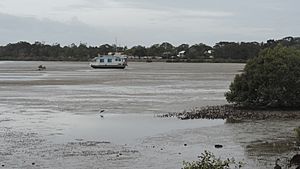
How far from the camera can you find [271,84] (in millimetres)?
31281

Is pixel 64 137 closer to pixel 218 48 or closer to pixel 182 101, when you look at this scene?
pixel 182 101

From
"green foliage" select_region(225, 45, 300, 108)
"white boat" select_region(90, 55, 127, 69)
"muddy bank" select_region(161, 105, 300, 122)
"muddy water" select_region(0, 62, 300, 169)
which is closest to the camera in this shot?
"muddy water" select_region(0, 62, 300, 169)

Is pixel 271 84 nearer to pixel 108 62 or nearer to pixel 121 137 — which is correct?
pixel 121 137

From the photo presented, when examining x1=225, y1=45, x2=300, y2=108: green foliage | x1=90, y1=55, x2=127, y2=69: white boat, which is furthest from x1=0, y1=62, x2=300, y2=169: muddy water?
x1=90, y1=55, x2=127, y2=69: white boat

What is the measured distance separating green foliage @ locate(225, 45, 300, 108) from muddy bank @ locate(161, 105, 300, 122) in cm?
101

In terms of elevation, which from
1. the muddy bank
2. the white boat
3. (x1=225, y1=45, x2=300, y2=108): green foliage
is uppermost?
(x1=225, y1=45, x2=300, y2=108): green foliage

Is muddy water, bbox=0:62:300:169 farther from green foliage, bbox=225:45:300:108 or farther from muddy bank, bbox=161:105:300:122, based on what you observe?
green foliage, bbox=225:45:300:108

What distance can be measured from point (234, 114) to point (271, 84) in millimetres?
4132

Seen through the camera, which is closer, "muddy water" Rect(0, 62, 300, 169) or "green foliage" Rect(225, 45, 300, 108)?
"muddy water" Rect(0, 62, 300, 169)

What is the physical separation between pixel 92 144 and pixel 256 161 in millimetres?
6046

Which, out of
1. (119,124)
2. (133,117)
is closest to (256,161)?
(119,124)

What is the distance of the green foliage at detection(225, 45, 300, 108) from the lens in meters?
31.2

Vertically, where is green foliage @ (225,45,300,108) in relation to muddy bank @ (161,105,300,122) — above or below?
above

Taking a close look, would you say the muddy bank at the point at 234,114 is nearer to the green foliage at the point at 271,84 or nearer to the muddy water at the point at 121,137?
the green foliage at the point at 271,84
